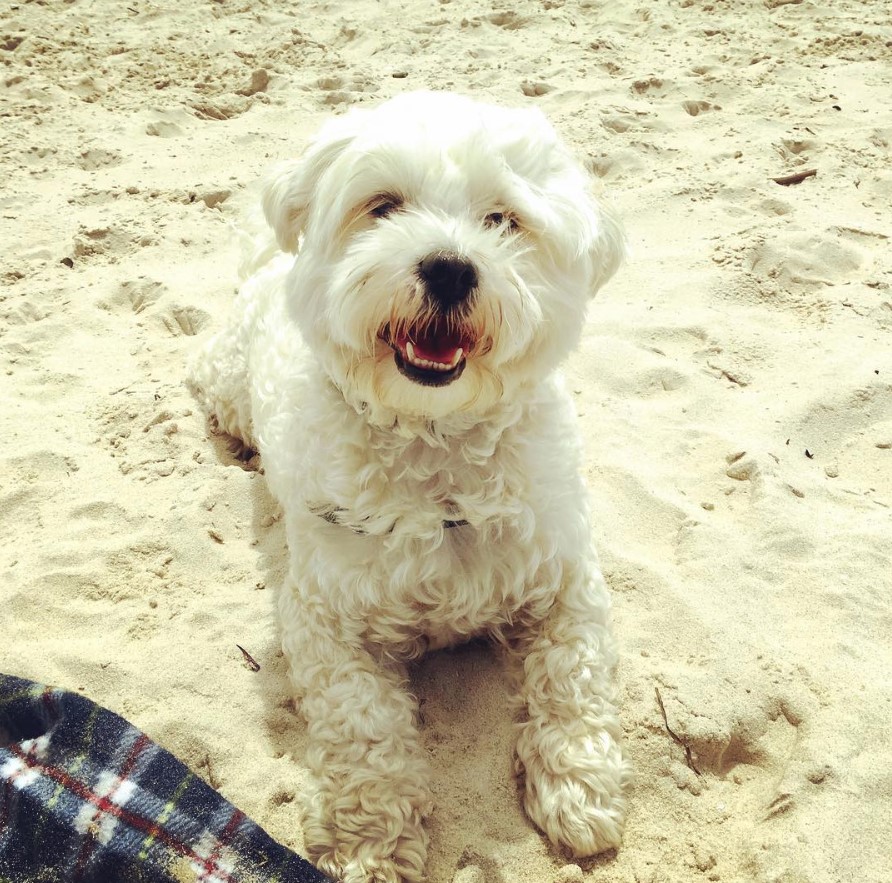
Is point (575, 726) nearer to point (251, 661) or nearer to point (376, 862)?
point (376, 862)

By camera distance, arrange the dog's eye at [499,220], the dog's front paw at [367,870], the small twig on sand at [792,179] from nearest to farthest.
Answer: the dog's front paw at [367,870], the dog's eye at [499,220], the small twig on sand at [792,179]

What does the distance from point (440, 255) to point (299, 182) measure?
669 mm

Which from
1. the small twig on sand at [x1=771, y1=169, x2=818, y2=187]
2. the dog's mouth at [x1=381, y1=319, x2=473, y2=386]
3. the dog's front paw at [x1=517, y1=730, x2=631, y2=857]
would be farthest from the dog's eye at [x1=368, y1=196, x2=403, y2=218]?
the small twig on sand at [x1=771, y1=169, x2=818, y2=187]

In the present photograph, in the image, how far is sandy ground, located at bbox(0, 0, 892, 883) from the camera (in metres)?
2.28

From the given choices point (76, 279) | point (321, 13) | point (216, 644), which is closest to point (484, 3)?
point (321, 13)

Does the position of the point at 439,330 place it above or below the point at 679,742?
above

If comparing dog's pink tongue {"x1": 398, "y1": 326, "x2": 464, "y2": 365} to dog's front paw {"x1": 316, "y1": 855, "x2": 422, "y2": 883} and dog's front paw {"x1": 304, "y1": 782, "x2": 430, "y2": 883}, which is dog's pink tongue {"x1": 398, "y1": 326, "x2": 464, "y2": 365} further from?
dog's front paw {"x1": 316, "y1": 855, "x2": 422, "y2": 883}

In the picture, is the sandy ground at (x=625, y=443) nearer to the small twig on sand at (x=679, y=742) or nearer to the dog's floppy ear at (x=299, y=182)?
the small twig on sand at (x=679, y=742)

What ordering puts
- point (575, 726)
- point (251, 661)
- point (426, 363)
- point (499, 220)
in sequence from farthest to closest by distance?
point (251, 661) → point (575, 726) → point (499, 220) → point (426, 363)

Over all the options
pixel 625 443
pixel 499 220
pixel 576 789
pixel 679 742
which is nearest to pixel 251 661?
pixel 576 789

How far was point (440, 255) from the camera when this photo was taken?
197 centimetres

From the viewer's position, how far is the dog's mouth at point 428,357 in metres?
2.07

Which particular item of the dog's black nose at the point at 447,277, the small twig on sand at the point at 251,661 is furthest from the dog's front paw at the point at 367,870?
the dog's black nose at the point at 447,277

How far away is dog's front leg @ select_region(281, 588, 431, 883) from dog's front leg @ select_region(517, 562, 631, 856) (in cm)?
34
